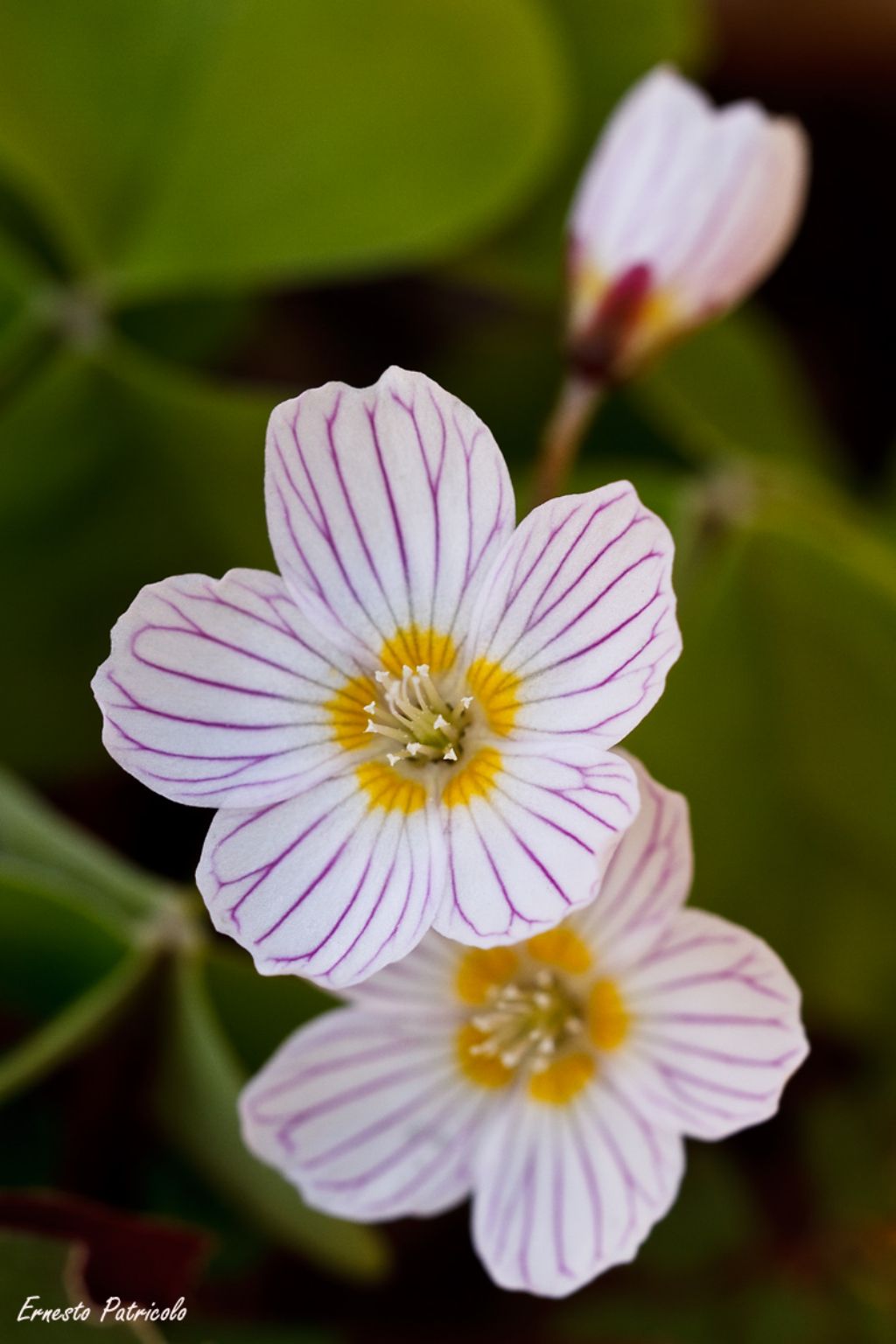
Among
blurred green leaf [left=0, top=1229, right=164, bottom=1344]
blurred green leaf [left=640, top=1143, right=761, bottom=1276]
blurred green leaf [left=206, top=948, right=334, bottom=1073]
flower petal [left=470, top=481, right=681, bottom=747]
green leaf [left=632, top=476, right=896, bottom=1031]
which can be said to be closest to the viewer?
flower petal [left=470, top=481, right=681, bottom=747]

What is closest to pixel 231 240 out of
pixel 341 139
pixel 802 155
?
pixel 341 139

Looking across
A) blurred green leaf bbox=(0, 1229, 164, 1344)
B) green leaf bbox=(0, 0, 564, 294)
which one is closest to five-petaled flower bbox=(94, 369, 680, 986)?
blurred green leaf bbox=(0, 1229, 164, 1344)

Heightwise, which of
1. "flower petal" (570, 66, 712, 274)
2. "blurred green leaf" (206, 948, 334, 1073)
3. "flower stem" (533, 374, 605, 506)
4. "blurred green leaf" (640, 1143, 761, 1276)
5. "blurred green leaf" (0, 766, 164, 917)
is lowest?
"blurred green leaf" (640, 1143, 761, 1276)

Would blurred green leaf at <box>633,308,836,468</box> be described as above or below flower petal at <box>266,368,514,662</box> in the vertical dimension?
above

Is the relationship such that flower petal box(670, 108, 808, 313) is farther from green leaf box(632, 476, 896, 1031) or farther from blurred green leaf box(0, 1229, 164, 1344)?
blurred green leaf box(0, 1229, 164, 1344)

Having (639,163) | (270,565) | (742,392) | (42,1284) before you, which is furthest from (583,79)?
Answer: (42,1284)

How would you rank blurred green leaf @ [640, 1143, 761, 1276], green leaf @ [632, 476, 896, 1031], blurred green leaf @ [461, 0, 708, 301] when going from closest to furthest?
green leaf @ [632, 476, 896, 1031] → blurred green leaf @ [640, 1143, 761, 1276] → blurred green leaf @ [461, 0, 708, 301]

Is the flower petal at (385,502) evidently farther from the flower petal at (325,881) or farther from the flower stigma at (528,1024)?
the flower stigma at (528,1024)
